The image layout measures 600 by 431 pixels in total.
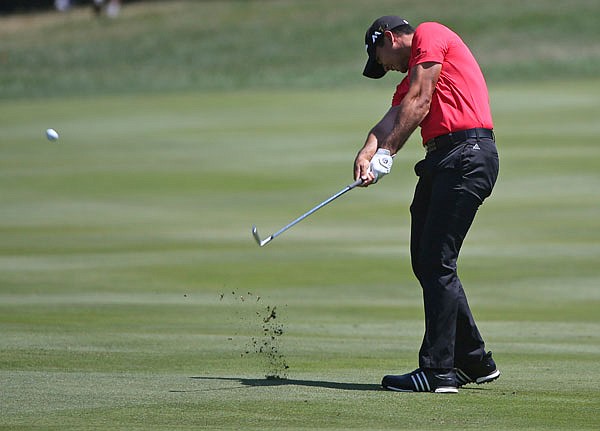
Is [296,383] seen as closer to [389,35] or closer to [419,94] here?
[419,94]

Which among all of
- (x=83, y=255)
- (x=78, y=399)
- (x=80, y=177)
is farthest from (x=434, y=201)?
(x=80, y=177)

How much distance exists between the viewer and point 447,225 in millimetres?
7270

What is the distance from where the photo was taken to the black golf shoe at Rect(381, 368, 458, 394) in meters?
7.22

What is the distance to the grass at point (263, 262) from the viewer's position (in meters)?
6.85

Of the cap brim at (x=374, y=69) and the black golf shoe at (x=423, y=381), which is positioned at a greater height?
the cap brim at (x=374, y=69)

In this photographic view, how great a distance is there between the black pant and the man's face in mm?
576

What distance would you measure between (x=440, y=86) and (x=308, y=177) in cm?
1260

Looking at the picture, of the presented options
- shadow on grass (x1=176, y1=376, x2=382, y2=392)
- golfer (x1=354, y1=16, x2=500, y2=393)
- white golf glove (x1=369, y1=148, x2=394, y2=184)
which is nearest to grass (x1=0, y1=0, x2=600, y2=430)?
shadow on grass (x1=176, y1=376, x2=382, y2=392)

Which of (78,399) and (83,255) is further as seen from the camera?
(83,255)

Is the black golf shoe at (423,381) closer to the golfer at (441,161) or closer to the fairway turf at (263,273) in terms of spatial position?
the golfer at (441,161)

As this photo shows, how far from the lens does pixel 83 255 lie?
14.0m

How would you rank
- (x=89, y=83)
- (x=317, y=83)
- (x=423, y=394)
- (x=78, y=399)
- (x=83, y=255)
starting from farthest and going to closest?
(x=89, y=83) → (x=317, y=83) → (x=83, y=255) → (x=423, y=394) → (x=78, y=399)

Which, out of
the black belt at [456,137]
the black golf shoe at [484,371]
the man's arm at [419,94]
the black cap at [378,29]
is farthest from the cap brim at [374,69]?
the black golf shoe at [484,371]

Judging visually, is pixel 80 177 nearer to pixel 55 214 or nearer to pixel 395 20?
pixel 55 214
